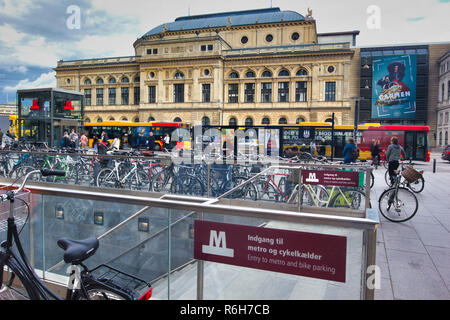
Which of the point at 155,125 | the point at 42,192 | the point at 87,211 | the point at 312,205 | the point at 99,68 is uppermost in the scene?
the point at 99,68

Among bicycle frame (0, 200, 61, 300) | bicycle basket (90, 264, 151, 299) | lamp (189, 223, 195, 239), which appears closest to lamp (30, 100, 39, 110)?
bicycle frame (0, 200, 61, 300)

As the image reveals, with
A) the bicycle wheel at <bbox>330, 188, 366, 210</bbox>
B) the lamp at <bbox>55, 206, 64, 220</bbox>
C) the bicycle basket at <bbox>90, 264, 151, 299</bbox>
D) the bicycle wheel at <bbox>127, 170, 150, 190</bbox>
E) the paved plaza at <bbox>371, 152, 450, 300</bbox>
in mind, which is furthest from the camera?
the bicycle wheel at <bbox>127, 170, 150, 190</bbox>

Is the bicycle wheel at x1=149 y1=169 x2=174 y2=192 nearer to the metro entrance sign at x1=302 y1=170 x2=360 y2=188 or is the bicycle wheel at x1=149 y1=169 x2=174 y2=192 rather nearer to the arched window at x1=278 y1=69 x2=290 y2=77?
the metro entrance sign at x1=302 y1=170 x2=360 y2=188

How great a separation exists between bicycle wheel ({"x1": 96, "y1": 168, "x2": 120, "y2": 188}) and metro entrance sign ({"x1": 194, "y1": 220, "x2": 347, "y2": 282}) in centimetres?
852

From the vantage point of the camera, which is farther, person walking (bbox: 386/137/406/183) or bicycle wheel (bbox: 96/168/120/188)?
bicycle wheel (bbox: 96/168/120/188)

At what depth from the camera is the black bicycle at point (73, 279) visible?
2.57 m

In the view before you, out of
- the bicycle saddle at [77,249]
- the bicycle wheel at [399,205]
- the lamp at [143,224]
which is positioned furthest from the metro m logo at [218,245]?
the bicycle wheel at [399,205]

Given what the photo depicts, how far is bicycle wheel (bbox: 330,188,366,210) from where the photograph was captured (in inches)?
291

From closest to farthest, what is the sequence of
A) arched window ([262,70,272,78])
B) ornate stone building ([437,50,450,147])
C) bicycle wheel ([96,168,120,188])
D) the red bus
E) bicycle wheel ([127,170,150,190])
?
bicycle wheel ([127,170,150,190])
bicycle wheel ([96,168,120,188])
the red bus
ornate stone building ([437,50,450,147])
arched window ([262,70,272,78])

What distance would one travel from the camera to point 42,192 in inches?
131

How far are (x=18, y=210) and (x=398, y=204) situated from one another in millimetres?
7211
